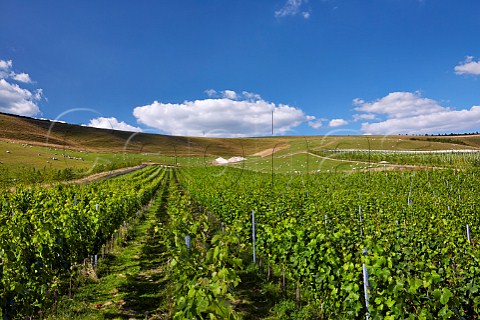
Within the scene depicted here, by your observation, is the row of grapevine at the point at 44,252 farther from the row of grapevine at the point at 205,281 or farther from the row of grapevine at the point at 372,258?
the row of grapevine at the point at 372,258

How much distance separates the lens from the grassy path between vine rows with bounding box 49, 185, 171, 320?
692 cm

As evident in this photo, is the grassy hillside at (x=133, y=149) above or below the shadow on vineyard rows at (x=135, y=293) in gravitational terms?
above

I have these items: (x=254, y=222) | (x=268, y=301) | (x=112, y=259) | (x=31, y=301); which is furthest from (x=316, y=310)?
(x=112, y=259)

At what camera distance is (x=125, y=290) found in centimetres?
820

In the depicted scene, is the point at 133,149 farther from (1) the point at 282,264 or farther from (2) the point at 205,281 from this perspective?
(2) the point at 205,281

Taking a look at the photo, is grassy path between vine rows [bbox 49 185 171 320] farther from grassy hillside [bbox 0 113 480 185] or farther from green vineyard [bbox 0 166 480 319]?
grassy hillside [bbox 0 113 480 185]

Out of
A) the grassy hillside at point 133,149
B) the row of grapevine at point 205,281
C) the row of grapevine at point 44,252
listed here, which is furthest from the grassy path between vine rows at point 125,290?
the grassy hillside at point 133,149

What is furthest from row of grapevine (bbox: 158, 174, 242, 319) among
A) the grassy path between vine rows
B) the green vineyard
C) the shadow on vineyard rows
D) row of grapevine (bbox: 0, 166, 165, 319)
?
row of grapevine (bbox: 0, 166, 165, 319)

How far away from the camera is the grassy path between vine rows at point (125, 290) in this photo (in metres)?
6.92

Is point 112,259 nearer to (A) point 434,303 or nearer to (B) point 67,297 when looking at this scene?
(B) point 67,297

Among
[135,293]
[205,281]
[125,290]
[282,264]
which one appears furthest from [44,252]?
[282,264]

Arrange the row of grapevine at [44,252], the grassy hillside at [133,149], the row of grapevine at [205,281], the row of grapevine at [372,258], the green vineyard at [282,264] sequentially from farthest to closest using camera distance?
1. the grassy hillside at [133,149]
2. the row of grapevine at [44,252]
3. the row of grapevine at [372,258]
4. the green vineyard at [282,264]
5. the row of grapevine at [205,281]

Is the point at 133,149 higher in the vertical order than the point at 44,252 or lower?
higher

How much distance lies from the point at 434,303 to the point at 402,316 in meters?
0.47
